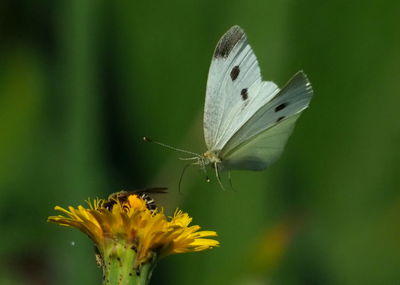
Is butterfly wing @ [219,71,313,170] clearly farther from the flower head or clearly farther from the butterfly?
the flower head

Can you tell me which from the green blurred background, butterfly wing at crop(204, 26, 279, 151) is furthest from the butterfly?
the green blurred background

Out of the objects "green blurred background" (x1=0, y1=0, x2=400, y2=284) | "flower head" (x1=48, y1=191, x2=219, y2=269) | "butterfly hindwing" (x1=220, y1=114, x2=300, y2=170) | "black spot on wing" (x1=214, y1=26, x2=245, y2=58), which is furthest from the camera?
"green blurred background" (x1=0, y1=0, x2=400, y2=284)

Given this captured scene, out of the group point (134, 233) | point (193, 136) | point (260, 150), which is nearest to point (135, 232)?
point (134, 233)

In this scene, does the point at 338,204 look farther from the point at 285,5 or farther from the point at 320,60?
the point at 285,5

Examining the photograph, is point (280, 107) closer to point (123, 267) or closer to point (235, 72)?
point (235, 72)

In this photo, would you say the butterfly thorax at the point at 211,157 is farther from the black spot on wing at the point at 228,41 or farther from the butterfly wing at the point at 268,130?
the black spot on wing at the point at 228,41

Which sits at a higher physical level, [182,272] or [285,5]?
[285,5]

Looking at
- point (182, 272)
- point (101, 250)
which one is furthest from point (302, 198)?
point (101, 250)
